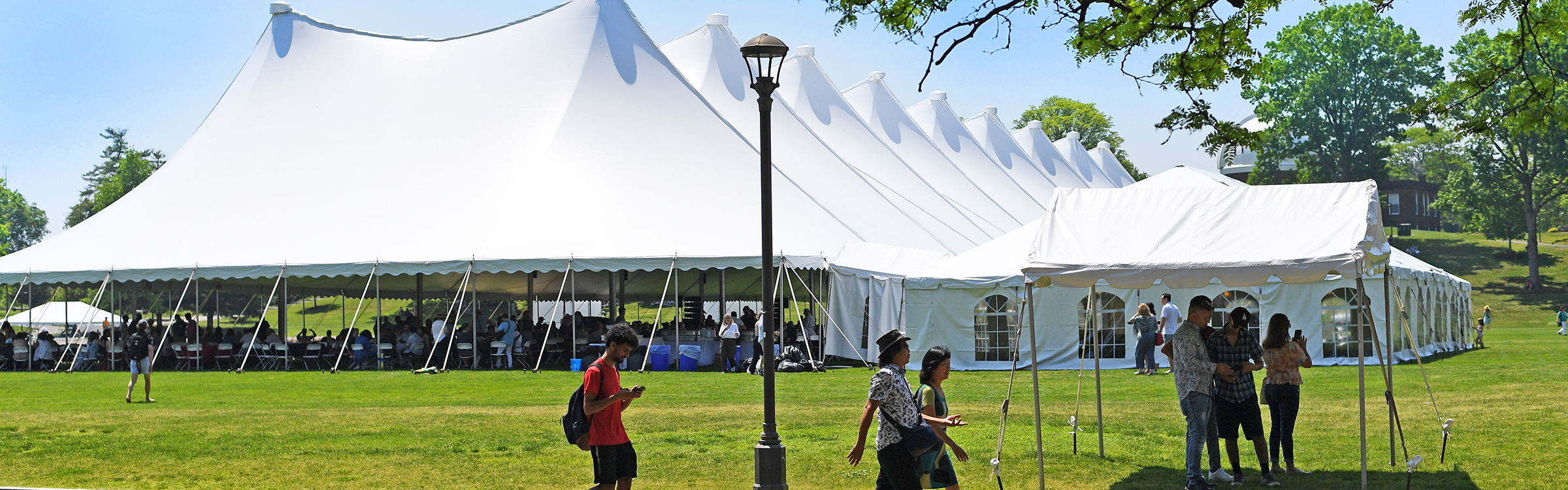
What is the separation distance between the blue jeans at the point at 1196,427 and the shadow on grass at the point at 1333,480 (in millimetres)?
441

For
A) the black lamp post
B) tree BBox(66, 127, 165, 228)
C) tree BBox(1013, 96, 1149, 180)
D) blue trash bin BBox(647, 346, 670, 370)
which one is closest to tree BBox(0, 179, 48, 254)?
tree BBox(66, 127, 165, 228)

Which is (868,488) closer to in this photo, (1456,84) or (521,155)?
(1456,84)

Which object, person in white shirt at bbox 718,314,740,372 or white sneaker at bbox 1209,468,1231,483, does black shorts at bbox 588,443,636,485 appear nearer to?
white sneaker at bbox 1209,468,1231,483

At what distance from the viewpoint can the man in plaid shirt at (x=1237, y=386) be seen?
8.03m

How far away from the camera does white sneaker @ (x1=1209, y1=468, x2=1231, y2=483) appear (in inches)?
331

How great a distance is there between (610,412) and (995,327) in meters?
14.5

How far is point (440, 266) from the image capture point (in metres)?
21.2

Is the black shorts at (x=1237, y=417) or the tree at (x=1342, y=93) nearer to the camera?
the black shorts at (x=1237, y=417)

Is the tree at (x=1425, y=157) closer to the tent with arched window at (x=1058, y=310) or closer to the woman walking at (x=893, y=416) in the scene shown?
the tent with arched window at (x=1058, y=310)

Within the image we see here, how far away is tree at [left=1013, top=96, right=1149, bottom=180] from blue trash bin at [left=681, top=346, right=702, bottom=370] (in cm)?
5664

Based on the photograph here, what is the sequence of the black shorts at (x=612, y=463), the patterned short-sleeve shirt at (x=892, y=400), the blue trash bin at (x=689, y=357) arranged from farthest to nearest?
the blue trash bin at (x=689, y=357) → the black shorts at (x=612, y=463) → the patterned short-sleeve shirt at (x=892, y=400)

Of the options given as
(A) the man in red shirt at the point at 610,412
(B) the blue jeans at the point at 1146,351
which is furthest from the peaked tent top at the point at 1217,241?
(B) the blue jeans at the point at 1146,351

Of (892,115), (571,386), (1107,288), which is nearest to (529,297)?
(571,386)

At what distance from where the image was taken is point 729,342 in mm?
20969
